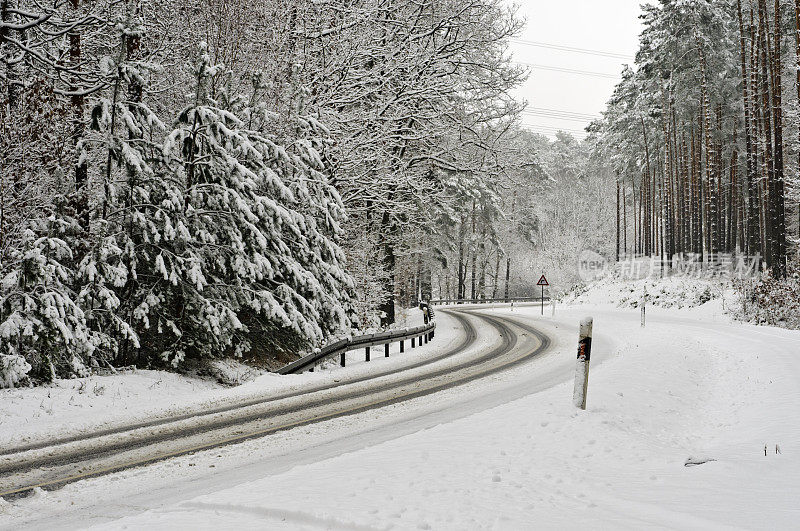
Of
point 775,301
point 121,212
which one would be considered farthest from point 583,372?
point 775,301

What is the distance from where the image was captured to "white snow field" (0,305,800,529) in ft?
14.4

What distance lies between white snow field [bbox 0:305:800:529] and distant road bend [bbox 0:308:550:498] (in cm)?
40

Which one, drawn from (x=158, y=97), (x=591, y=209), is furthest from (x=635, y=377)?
(x=591, y=209)

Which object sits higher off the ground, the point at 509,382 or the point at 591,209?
the point at 591,209

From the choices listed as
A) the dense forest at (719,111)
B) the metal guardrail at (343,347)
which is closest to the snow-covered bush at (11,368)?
the metal guardrail at (343,347)

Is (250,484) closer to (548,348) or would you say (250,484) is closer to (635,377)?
(635,377)

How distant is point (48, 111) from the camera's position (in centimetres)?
1057

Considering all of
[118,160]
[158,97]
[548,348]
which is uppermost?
[158,97]

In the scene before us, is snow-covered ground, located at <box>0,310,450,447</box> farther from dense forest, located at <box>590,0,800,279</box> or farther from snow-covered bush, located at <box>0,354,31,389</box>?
dense forest, located at <box>590,0,800,279</box>

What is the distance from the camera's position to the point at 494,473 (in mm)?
5445

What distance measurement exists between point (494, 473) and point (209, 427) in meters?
4.82

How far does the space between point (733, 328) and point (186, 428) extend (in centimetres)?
2189

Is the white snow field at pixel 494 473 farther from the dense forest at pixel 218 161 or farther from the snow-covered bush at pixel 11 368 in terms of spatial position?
the dense forest at pixel 218 161

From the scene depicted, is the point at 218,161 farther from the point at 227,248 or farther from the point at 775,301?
the point at 775,301
